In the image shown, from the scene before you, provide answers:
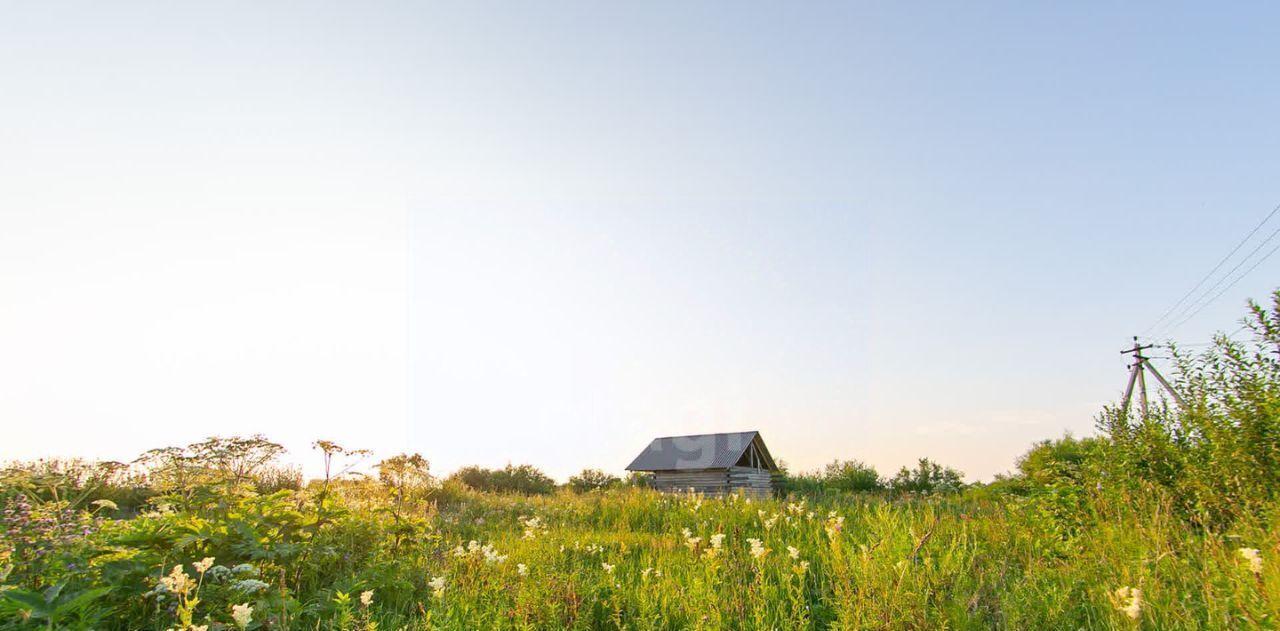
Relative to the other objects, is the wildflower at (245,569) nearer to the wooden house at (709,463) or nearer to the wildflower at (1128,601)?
the wildflower at (1128,601)

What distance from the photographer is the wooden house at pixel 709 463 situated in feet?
90.9

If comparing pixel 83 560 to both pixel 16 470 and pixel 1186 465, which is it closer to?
pixel 16 470

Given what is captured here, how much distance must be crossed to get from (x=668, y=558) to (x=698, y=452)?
23.8m

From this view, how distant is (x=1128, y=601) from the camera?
3.54m

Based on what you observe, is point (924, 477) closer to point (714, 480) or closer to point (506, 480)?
point (714, 480)

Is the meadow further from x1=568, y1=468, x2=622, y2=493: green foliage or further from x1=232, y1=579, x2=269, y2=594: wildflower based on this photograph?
x1=568, y1=468, x2=622, y2=493: green foliage

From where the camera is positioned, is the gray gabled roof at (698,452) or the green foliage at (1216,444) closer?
the green foliage at (1216,444)

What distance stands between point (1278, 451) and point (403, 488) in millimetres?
9232

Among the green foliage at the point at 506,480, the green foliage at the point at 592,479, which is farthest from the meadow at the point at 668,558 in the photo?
the green foliage at the point at 592,479

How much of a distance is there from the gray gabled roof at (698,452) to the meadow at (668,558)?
19.8 m

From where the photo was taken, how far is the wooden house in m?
27.7


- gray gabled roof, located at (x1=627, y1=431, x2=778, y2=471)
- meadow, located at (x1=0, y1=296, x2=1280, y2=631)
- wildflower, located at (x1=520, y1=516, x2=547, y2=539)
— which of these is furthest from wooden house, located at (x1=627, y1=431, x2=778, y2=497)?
meadow, located at (x1=0, y1=296, x2=1280, y2=631)

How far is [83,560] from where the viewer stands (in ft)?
12.3

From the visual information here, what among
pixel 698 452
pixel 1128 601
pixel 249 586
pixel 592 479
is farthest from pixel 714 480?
pixel 249 586
